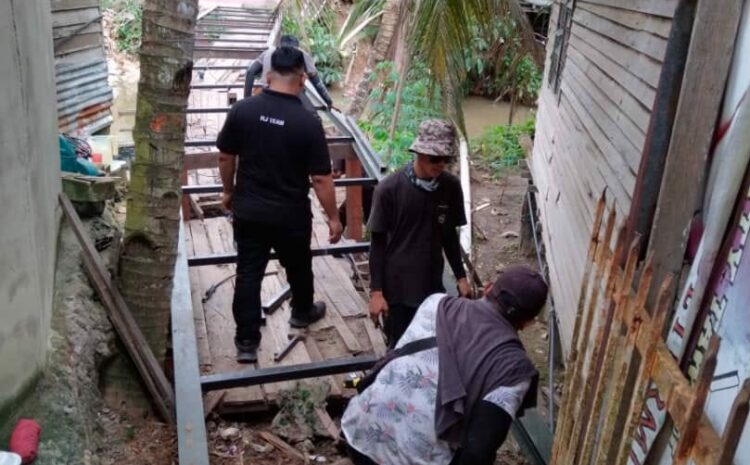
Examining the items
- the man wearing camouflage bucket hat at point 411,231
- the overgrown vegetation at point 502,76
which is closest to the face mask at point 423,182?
the man wearing camouflage bucket hat at point 411,231

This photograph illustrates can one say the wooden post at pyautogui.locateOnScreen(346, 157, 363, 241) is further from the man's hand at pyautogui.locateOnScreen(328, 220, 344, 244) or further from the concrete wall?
the concrete wall

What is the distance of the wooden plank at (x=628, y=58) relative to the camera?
Result: 10.9 feet

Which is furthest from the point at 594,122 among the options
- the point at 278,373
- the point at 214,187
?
the point at 214,187

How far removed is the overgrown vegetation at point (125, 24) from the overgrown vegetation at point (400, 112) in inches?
310

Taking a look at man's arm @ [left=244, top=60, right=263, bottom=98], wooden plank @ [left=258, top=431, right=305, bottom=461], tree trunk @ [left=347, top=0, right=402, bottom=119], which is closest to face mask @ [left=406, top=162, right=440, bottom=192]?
wooden plank @ [left=258, top=431, right=305, bottom=461]

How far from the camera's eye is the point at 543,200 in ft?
24.7

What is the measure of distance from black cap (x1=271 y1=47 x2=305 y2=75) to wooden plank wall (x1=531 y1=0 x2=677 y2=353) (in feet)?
6.07

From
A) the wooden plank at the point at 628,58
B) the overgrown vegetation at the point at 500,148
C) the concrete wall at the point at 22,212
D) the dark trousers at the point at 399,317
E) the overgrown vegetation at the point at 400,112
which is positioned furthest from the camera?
the overgrown vegetation at the point at 500,148

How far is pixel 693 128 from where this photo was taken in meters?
2.44

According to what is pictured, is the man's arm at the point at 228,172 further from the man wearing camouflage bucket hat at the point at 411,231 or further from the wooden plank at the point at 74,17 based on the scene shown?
the wooden plank at the point at 74,17

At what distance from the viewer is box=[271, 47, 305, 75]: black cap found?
12.4 feet

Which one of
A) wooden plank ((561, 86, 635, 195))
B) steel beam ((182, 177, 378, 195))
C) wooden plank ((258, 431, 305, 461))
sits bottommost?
wooden plank ((258, 431, 305, 461))

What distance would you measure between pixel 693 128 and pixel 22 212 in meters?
2.63

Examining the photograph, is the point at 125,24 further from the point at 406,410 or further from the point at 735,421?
the point at 735,421
